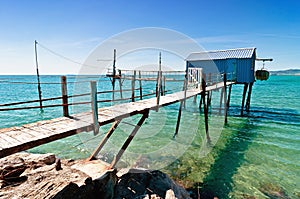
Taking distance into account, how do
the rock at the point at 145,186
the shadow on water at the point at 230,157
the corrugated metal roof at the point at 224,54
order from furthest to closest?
the corrugated metal roof at the point at 224,54, the shadow on water at the point at 230,157, the rock at the point at 145,186

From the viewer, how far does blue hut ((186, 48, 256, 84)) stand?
17.6m

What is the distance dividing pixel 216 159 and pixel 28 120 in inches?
621

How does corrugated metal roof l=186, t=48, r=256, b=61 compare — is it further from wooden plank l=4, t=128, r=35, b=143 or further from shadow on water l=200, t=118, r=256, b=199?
wooden plank l=4, t=128, r=35, b=143

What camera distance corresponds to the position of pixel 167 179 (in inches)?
218

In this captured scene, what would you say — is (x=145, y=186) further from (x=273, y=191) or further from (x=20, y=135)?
(x=273, y=191)

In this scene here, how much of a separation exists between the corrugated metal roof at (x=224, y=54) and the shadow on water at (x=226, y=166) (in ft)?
25.8

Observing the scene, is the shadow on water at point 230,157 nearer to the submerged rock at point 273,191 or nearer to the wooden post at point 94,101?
the submerged rock at point 273,191

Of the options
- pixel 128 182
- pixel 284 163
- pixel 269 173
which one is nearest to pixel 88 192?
pixel 128 182

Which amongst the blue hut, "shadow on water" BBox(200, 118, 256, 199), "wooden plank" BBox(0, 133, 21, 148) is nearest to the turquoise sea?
"shadow on water" BBox(200, 118, 256, 199)

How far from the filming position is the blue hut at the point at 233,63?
17.6 m

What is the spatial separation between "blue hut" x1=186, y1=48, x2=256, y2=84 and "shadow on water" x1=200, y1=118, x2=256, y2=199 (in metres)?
6.50

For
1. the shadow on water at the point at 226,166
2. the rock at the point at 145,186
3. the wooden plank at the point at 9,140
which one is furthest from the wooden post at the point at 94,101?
the shadow on water at the point at 226,166

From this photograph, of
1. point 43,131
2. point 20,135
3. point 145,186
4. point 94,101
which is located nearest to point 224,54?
point 145,186

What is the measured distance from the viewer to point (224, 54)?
1920 cm
